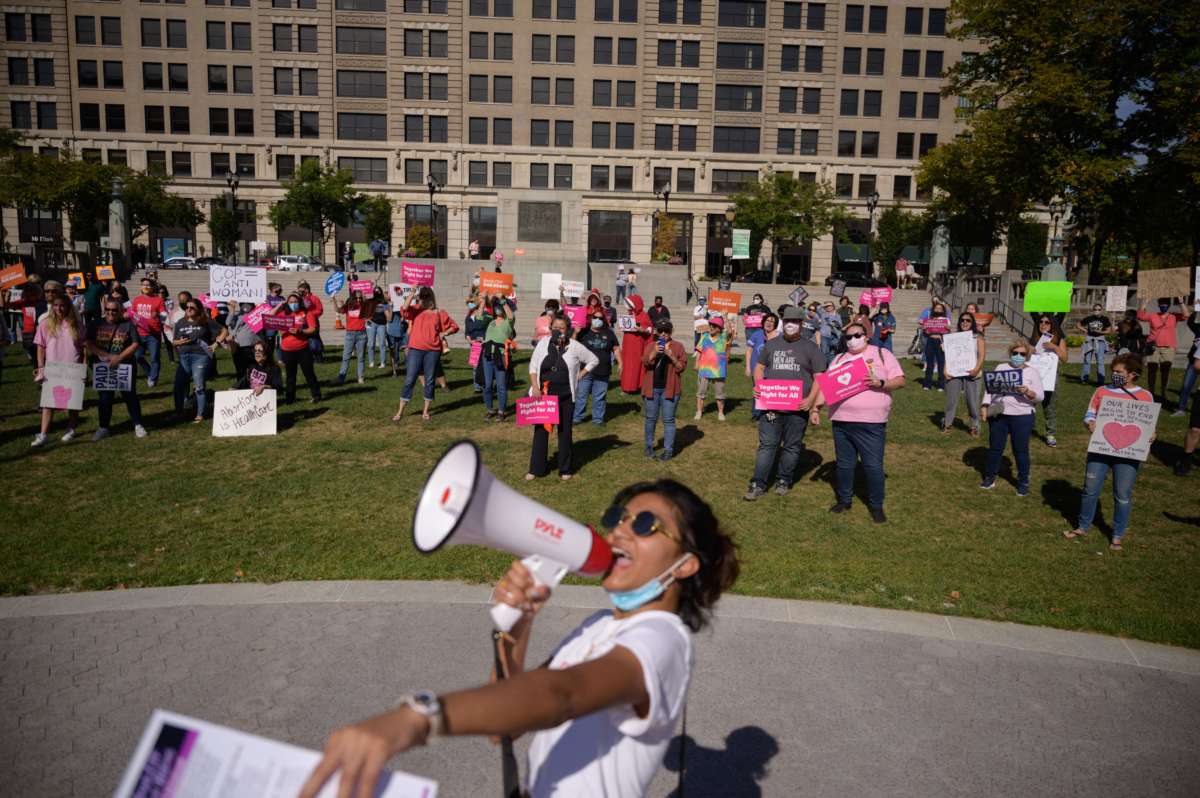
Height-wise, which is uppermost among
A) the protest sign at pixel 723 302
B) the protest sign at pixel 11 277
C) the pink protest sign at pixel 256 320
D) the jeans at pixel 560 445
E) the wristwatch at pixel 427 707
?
the protest sign at pixel 11 277

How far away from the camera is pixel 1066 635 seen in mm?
5992

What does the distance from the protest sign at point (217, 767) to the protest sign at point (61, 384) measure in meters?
11.2

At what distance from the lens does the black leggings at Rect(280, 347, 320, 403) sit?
14.1 m

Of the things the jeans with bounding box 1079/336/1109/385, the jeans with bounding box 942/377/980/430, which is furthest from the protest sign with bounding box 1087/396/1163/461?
the jeans with bounding box 1079/336/1109/385

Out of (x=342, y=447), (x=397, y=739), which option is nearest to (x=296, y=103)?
(x=342, y=447)

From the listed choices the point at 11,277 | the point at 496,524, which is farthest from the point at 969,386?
the point at 11,277

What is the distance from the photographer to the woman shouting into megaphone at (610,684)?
148 centimetres

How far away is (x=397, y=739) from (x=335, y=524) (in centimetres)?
723

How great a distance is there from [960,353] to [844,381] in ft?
16.3

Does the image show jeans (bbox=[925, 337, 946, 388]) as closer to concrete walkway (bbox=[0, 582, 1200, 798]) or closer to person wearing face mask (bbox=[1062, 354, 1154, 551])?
person wearing face mask (bbox=[1062, 354, 1154, 551])

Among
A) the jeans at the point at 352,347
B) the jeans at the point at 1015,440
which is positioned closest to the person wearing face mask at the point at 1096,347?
the jeans at the point at 1015,440

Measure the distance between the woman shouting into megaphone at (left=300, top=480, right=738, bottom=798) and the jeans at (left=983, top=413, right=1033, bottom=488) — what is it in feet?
27.5

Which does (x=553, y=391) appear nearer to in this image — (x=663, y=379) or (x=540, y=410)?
(x=540, y=410)

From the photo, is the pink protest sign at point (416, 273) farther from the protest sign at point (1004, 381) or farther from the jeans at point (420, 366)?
the protest sign at point (1004, 381)
